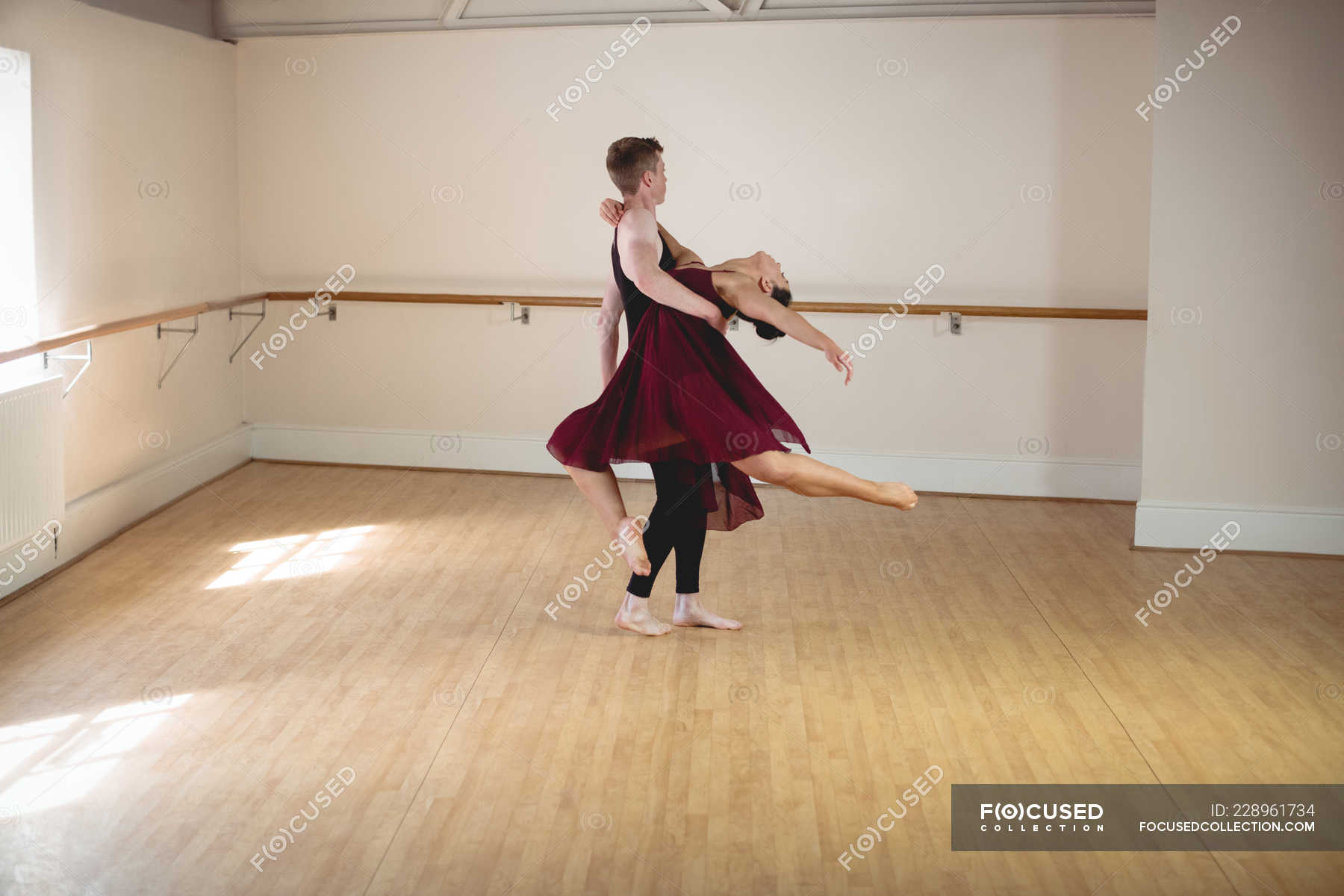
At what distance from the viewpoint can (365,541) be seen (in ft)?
16.3

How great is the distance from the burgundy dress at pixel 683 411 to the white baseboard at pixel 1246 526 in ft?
7.22

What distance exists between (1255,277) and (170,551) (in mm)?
4611

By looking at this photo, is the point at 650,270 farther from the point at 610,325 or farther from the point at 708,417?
the point at 708,417

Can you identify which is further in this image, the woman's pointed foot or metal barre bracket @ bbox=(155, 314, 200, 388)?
metal barre bracket @ bbox=(155, 314, 200, 388)

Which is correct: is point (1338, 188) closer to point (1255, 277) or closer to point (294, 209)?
point (1255, 277)

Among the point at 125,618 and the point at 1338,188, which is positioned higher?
the point at 1338,188

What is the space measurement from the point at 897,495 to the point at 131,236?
11.9 feet

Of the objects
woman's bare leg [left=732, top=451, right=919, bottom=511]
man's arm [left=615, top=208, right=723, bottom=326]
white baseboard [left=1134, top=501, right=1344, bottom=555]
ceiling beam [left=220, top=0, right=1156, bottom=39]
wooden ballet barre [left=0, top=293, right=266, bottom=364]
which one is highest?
ceiling beam [left=220, top=0, right=1156, bottom=39]

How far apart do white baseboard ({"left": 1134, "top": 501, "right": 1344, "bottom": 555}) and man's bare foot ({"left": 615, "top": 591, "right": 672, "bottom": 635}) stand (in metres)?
2.38

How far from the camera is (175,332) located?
558 cm

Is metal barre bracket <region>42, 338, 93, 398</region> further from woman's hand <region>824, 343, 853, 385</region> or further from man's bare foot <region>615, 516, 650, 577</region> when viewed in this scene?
woman's hand <region>824, 343, 853, 385</region>

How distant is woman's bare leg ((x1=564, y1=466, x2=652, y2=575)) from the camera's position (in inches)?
145

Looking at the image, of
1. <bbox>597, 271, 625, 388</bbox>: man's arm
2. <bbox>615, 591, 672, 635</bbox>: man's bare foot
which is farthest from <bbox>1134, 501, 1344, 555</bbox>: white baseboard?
<bbox>597, 271, 625, 388</bbox>: man's arm

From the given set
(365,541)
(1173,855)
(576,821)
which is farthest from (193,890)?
(365,541)
